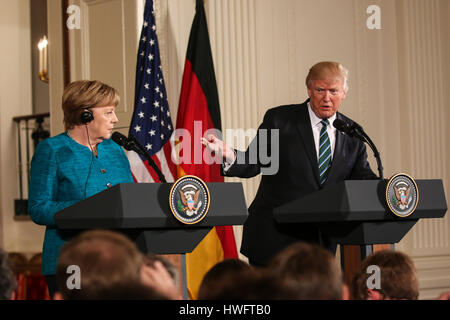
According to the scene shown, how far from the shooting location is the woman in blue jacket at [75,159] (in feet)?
8.80

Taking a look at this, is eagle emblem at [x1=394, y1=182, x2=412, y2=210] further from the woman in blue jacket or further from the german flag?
the german flag

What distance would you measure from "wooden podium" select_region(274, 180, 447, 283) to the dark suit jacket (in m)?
0.21

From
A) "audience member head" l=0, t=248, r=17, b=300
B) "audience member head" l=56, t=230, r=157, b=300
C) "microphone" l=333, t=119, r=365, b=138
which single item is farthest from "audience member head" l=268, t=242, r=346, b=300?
"microphone" l=333, t=119, r=365, b=138

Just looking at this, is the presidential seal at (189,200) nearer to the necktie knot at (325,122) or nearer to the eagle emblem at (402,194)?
the eagle emblem at (402,194)

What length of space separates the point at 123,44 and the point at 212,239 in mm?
1788

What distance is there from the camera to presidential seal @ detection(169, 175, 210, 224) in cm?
236

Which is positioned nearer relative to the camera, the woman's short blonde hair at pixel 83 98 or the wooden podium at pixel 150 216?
the wooden podium at pixel 150 216

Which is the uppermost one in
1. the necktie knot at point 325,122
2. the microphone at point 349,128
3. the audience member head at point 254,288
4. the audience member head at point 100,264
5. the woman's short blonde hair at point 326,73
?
the woman's short blonde hair at point 326,73

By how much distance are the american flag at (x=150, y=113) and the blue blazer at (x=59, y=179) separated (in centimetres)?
201

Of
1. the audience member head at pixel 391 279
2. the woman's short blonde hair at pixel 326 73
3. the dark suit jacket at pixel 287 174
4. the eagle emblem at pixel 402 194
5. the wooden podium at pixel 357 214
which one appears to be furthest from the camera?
the woman's short blonde hair at pixel 326 73

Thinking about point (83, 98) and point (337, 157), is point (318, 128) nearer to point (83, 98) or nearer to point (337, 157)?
Answer: point (337, 157)

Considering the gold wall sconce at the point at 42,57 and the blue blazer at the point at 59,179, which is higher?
the gold wall sconce at the point at 42,57

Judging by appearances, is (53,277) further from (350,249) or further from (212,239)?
(212,239)

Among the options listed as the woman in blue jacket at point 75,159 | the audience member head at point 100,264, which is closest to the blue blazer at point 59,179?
the woman in blue jacket at point 75,159
